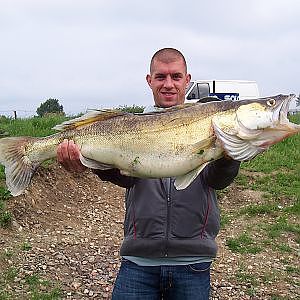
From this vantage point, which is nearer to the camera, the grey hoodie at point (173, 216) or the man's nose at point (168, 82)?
the grey hoodie at point (173, 216)

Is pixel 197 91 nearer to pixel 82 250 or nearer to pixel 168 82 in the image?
pixel 82 250

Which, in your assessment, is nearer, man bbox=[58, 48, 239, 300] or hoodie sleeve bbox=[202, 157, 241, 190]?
hoodie sleeve bbox=[202, 157, 241, 190]

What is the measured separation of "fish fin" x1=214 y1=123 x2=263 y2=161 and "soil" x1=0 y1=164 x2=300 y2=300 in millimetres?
3549

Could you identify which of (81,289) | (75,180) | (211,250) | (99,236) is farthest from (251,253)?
(211,250)

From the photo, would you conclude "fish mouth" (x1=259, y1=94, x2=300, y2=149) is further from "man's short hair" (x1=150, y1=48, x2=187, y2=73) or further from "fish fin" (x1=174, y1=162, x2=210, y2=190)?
"man's short hair" (x1=150, y1=48, x2=187, y2=73)

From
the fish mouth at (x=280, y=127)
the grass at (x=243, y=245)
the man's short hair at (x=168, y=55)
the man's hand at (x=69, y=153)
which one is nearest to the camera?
the fish mouth at (x=280, y=127)

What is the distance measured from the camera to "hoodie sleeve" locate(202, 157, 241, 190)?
3.37m

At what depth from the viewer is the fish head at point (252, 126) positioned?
3300 mm

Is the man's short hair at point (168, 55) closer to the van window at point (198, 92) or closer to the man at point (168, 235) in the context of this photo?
the man at point (168, 235)

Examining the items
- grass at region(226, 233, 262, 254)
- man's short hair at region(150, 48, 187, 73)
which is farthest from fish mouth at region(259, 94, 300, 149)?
grass at region(226, 233, 262, 254)

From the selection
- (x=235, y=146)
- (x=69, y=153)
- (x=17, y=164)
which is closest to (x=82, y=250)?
(x=17, y=164)

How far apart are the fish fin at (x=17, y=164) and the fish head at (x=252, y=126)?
1.44 metres

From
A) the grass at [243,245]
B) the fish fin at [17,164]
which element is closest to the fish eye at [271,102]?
the fish fin at [17,164]

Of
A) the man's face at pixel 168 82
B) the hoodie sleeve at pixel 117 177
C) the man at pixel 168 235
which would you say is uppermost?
the man's face at pixel 168 82
